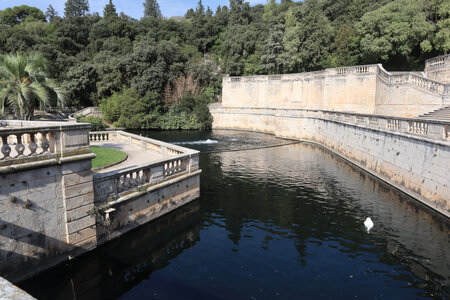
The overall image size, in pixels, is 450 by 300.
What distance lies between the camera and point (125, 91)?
41.8 metres

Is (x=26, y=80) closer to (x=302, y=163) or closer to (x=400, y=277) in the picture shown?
(x=400, y=277)

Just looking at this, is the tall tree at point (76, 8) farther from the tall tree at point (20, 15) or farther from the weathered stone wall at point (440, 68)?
the weathered stone wall at point (440, 68)

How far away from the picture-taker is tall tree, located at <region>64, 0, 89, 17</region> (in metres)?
93.8

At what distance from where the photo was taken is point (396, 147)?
14.9 metres

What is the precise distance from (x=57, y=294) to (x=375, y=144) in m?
16.2

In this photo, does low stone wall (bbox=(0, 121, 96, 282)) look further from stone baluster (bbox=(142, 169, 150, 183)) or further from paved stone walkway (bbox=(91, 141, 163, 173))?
paved stone walkway (bbox=(91, 141, 163, 173))

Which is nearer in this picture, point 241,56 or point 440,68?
point 440,68

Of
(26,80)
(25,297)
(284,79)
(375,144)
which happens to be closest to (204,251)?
(25,297)

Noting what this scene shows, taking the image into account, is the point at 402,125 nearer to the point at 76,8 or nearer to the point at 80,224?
the point at 80,224

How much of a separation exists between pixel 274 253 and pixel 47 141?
6.62m

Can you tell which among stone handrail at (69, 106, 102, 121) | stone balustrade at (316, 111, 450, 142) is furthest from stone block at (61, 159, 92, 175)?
stone handrail at (69, 106, 102, 121)

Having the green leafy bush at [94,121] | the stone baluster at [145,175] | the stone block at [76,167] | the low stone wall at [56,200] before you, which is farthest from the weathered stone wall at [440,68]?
the green leafy bush at [94,121]

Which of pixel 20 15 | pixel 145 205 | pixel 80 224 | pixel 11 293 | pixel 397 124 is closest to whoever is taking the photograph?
pixel 11 293

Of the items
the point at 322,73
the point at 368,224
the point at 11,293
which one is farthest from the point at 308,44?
the point at 11,293
